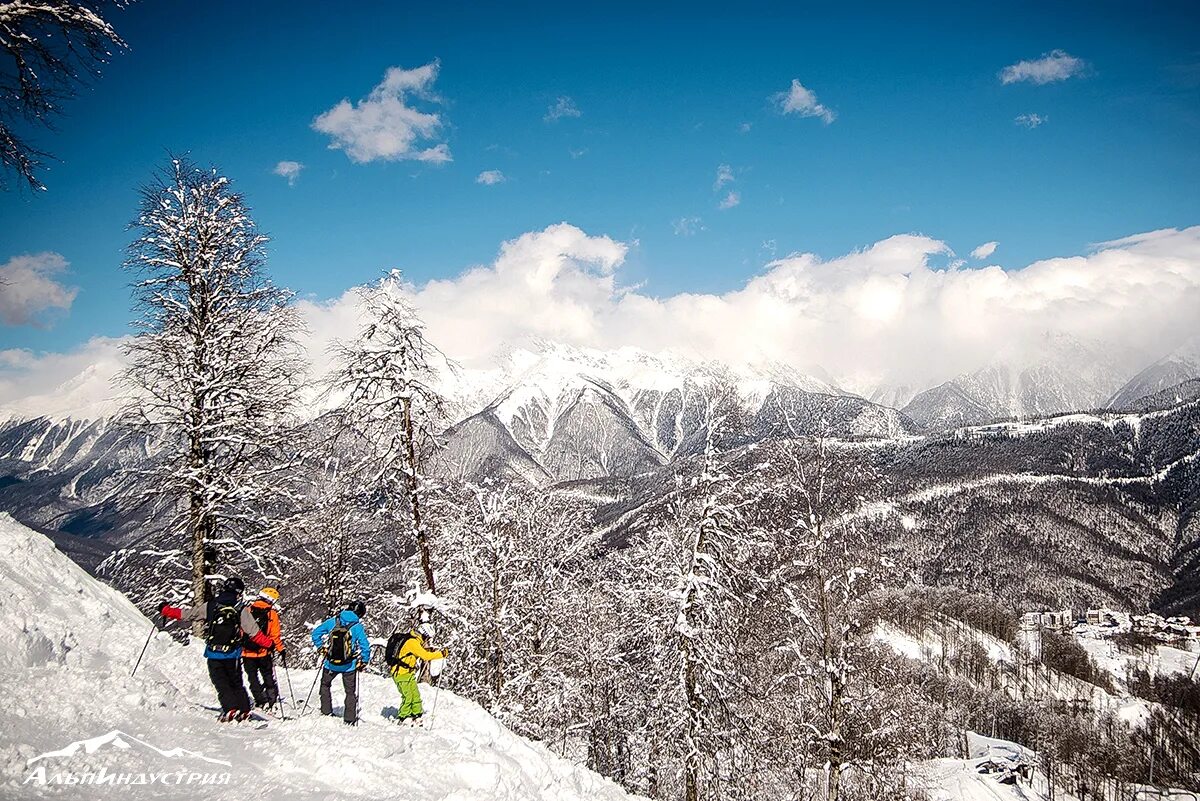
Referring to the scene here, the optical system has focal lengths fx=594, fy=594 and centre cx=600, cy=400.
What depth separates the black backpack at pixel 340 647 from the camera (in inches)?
398

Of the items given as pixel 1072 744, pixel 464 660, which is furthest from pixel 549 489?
pixel 1072 744

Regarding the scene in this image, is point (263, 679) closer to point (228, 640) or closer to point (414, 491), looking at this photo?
point (228, 640)

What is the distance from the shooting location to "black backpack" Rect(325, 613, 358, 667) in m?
10.1


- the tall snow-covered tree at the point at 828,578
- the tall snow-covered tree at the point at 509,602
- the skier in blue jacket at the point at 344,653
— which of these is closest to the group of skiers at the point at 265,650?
the skier in blue jacket at the point at 344,653

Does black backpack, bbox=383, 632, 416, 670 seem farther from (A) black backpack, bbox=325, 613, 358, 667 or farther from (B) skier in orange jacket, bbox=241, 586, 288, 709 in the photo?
(B) skier in orange jacket, bbox=241, 586, 288, 709

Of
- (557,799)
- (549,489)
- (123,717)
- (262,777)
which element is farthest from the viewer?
(549,489)

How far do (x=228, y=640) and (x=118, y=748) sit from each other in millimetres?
2442

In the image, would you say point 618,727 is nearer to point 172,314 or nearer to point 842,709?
point 842,709

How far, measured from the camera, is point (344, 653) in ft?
33.4

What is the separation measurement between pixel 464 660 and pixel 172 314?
14.1 m

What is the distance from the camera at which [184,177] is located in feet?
47.0

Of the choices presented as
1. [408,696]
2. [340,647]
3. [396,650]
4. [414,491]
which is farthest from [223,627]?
[414,491]

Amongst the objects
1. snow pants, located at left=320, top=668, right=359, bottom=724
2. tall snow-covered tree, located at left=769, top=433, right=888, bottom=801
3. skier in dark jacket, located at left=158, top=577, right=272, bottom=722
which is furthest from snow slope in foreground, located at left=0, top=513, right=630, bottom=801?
tall snow-covered tree, located at left=769, top=433, right=888, bottom=801

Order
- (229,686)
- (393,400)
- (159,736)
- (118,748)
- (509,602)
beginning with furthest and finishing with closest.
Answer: (509,602), (393,400), (229,686), (159,736), (118,748)
